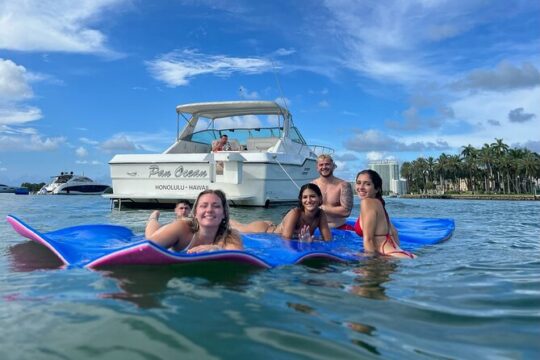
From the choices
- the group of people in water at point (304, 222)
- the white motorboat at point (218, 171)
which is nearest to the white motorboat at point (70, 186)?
the white motorboat at point (218, 171)

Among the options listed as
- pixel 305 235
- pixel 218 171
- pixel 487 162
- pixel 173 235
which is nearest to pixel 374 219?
pixel 305 235

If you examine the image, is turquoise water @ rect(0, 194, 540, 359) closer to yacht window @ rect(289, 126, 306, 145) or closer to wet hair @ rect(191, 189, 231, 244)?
wet hair @ rect(191, 189, 231, 244)

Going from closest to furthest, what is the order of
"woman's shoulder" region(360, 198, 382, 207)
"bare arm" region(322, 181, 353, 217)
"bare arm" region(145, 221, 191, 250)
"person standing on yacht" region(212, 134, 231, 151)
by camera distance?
"bare arm" region(145, 221, 191, 250) → "woman's shoulder" region(360, 198, 382, 207) → "bare arm" region(322, 181, 353, 217) → "person standing on yacht" region(212, 134, 231, 151)

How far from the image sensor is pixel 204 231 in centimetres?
412

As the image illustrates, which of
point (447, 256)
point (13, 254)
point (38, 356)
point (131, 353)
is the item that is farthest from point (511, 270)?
point (13, 254)

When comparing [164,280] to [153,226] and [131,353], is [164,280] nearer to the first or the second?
[131,353]

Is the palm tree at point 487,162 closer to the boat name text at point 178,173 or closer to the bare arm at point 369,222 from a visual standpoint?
the boat name text at point 178,173

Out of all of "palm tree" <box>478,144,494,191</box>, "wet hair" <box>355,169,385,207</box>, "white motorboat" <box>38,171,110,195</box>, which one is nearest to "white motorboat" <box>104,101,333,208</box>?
"wet hair" <box>355,169,385,207</box>

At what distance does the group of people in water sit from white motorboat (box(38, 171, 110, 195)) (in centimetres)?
4523

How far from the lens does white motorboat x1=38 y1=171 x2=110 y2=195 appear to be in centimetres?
4687

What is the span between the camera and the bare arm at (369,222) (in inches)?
183

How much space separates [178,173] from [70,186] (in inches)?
1508

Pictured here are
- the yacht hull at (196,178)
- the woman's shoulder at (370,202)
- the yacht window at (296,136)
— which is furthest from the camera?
the yacht window at (296,136)

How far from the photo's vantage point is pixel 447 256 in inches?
199
